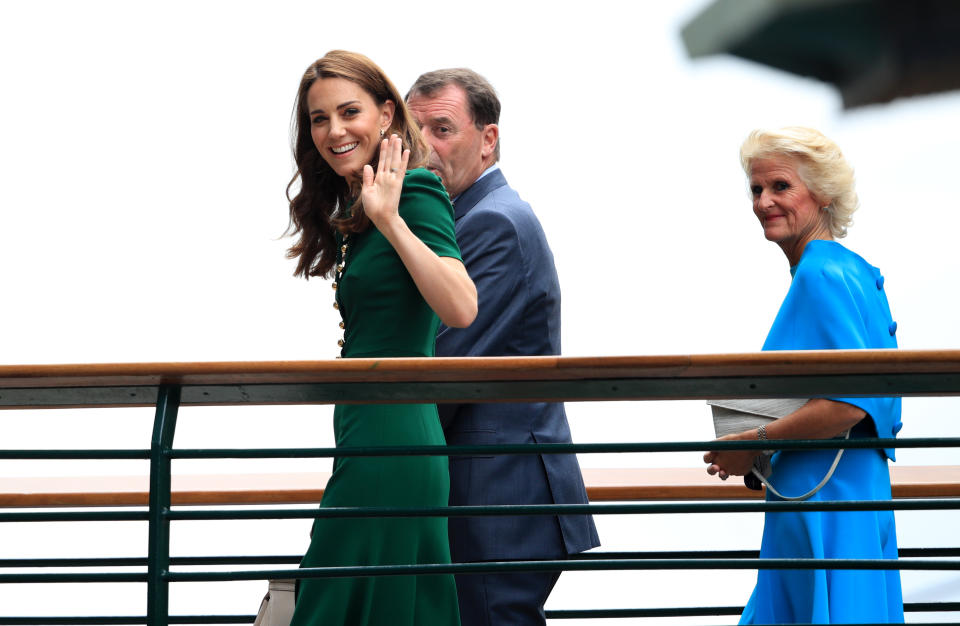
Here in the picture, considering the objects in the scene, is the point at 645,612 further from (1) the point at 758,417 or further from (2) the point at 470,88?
(2) the point at 470,88

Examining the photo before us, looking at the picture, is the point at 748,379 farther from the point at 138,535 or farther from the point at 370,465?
the point at 138,535

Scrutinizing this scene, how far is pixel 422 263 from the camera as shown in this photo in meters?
1.58

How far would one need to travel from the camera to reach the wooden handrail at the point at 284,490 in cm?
250

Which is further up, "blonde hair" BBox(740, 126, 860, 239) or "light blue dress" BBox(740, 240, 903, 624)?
"blonde hair" BBox(740, 126, 860, 239)

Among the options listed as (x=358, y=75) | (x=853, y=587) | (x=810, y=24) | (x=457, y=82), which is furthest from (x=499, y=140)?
(x=810, y=24)

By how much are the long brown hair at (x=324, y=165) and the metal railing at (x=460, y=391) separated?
15.4 inches

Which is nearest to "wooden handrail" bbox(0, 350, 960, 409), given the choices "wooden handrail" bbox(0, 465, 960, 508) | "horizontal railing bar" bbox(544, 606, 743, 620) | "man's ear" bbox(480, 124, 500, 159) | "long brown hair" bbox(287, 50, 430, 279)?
"long brown hair" bbox(287, 50, 430, 279)

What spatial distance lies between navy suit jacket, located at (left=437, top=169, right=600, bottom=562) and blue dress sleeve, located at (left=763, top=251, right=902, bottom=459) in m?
0.50

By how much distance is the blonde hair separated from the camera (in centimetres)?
205

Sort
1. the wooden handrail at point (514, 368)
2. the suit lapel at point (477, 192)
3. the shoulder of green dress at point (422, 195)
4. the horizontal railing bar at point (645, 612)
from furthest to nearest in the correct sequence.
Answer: the suit lapel at point (477, 192) → the horizontal railing bar at point (645, 612) → the shoulder of green dress at point (422, 195) → the wooden handrail at point (514, 368)

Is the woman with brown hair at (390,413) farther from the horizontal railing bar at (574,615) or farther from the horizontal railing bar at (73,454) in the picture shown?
the horizontal railing bar at (574,615)

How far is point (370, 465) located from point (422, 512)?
0.17 metres


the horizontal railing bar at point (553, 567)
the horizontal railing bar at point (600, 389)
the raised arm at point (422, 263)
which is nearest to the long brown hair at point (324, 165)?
the raised arm at point (422, 263)

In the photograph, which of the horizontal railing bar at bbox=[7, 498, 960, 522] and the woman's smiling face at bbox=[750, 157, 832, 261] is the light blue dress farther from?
the horizontal railing bar at bbox=[7, 498, 960, 522]
